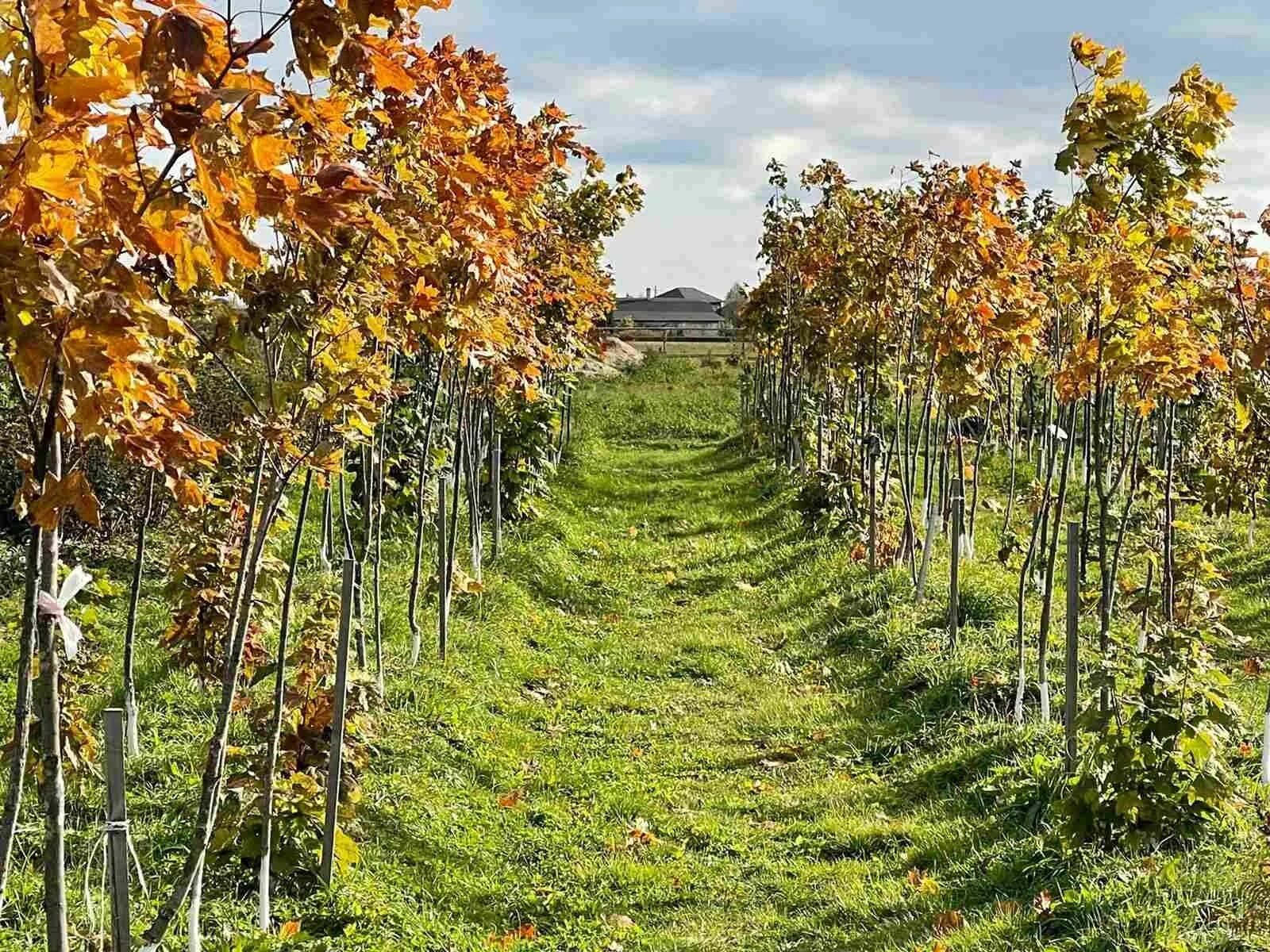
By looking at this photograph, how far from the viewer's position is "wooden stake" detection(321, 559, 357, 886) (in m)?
4.39

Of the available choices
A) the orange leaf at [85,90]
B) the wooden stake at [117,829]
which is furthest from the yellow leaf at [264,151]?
the wooden stake at [117,829]

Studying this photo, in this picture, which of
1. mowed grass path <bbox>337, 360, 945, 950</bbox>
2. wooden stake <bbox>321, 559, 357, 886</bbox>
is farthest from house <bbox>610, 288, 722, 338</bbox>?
wooden stake <bbox>321, 559, 357, 886</bbox>

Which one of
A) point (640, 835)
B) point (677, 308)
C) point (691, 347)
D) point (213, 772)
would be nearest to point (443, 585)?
point (640, 835)

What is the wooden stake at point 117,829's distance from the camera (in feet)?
9.46

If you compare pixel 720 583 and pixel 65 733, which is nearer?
pixel 65 733

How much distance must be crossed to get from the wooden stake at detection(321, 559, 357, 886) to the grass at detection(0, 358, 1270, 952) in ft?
0.53

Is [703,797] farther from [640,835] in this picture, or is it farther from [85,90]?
[85,90]

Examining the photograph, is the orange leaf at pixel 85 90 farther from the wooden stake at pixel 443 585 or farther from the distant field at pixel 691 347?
the distant field at pixel 691 347

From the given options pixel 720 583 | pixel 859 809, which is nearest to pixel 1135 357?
pixel 859 809

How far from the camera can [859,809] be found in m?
5.90

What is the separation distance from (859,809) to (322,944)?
2961 millimetres

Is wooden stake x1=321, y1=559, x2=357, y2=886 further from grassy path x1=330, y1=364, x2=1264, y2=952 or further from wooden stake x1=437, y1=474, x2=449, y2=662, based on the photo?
wooden stake x1=437, y1=474, x2=449, y2=662

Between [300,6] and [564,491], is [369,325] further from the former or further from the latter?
[564,491]

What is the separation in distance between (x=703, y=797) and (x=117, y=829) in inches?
149
